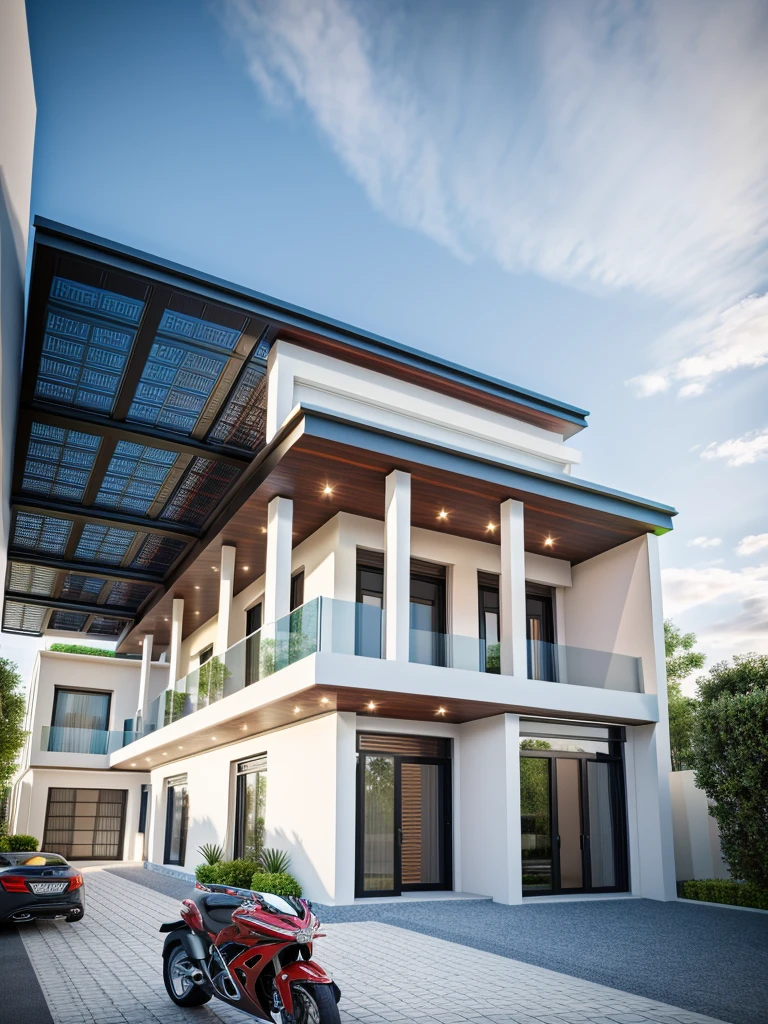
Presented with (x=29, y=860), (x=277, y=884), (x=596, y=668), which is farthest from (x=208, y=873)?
(x=596, y=668)

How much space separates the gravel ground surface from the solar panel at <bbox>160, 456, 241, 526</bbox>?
25.9 feet

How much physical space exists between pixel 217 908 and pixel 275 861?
7.69 meters

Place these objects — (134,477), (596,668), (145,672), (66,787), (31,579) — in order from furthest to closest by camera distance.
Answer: (66,787) < (145,672) < (31,579) < (134,477) < (596,668)

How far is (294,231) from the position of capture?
681 inches

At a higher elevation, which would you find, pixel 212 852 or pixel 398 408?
pixel 398 408

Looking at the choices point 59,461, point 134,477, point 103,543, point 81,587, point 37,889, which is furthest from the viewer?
point 81,587

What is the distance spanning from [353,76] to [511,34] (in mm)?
2532

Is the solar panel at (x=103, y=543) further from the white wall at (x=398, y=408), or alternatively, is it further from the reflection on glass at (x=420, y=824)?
the reflection on glass at (x=420, y=824)

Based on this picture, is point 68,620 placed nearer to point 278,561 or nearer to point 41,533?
point 41,533

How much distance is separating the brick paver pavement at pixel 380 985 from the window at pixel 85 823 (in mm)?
18266

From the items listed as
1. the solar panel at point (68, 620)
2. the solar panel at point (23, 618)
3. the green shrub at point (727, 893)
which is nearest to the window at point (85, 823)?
the solar panel at point (68, 620)

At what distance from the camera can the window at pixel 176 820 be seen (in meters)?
20.1

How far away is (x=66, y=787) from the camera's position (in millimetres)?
26750

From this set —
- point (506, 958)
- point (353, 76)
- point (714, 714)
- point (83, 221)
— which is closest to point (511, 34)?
point (353, 76)
